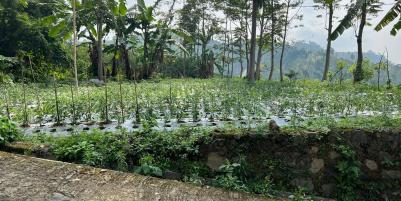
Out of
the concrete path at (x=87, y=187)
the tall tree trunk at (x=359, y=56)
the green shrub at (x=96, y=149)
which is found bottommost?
the concrete path at (x=87, y=187)

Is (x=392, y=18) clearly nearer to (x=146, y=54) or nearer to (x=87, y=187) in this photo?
(x=87, y=187)

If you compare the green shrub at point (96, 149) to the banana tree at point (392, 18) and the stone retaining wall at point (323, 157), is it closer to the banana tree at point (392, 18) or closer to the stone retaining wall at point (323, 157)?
the stone retaining wall at point (323, 157)

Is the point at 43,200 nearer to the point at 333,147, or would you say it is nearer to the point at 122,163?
the point at 122,163

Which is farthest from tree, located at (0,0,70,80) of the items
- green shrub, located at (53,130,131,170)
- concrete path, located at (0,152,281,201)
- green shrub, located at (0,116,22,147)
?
concrete path, located at (0,152,281,201)

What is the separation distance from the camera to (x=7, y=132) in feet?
17.3

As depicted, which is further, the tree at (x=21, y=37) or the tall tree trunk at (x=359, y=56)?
the tree at (x=21, y=37)

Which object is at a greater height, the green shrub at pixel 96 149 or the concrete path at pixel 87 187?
the green shrub at pixel 96 149

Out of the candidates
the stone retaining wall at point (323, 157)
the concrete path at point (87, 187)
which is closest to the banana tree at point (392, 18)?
the stone retaining wall at point (323, 157)

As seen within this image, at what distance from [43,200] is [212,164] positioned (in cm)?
234

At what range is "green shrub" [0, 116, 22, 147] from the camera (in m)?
5.17

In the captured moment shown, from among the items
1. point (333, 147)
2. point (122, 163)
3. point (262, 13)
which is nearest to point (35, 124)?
point (122, 163)

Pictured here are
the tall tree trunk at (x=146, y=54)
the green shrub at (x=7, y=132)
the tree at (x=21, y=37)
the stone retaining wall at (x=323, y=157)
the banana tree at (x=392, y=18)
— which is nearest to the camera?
the stone retaining wall at (x=323, y=157)

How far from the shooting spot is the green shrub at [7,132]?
517 centimetres

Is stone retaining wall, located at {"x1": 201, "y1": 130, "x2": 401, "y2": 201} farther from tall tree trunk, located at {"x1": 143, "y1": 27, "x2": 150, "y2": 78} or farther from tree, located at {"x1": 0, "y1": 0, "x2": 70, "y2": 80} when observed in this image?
tall tree trunk, located at {"x1": 143, "y1": 27, "x2": 150, "y2": 78}
